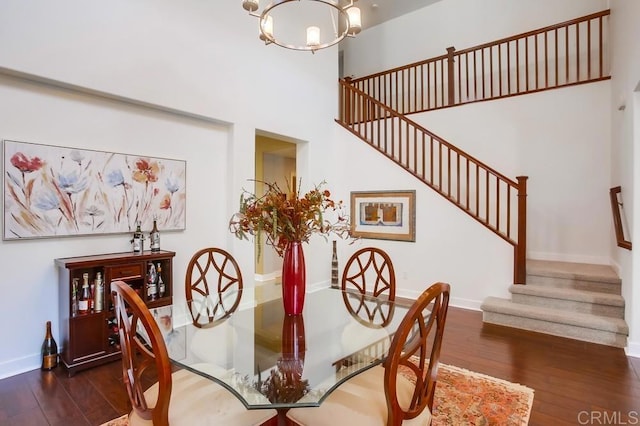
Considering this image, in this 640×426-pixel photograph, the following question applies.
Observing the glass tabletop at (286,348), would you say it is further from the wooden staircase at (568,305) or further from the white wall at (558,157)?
the white wall at (558,157)

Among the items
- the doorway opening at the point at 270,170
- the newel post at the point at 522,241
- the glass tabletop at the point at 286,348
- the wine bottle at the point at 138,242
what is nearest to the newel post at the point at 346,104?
the doorway opening at the point at 270,170

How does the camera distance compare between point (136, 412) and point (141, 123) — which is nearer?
point (136, 412)

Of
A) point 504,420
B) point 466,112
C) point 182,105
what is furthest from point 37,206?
point 466,112

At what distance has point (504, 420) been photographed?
6.66ft

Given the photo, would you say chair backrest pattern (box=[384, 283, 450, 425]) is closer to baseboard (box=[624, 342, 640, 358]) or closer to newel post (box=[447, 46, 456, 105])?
baseboard (box=[624, 342, 640, 358])

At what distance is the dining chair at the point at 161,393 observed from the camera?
119 centimetres

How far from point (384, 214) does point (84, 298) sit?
3.93 meters

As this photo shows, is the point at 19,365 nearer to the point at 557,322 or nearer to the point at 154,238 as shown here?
the point at 154,238

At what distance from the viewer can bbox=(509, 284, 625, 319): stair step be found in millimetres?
3326

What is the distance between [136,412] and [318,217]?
3.98ft

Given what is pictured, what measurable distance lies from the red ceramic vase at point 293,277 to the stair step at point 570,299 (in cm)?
306

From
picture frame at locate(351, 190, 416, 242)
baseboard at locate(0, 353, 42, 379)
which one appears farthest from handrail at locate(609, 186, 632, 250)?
baseboard at locate(0, 353, 42, 379)

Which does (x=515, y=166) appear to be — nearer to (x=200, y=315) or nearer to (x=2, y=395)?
(x=200, y=315)

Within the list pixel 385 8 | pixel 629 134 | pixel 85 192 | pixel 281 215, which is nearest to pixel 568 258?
pixel 629 134
